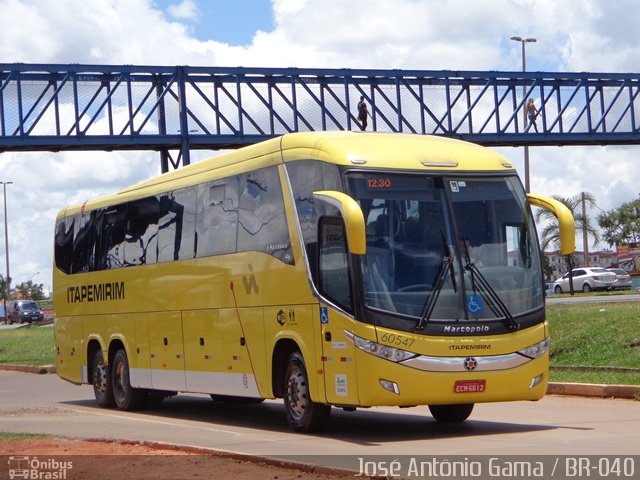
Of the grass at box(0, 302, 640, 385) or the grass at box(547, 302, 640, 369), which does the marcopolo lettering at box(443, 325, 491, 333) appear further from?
the grass at box(547, 302, 640, 369)

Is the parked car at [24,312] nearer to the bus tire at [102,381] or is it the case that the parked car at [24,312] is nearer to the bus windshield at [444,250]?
the bus tire at [102,381]

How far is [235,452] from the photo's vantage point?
11.9m

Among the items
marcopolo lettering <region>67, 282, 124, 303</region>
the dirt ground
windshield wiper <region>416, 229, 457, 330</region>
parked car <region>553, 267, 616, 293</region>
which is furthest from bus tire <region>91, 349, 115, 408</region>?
parked car <region>553, 267, 616, 293</region>

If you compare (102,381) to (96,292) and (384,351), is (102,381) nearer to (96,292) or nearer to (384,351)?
(96,292)

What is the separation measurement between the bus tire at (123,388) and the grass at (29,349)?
49.2 ft

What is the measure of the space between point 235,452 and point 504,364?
3498 millimetres

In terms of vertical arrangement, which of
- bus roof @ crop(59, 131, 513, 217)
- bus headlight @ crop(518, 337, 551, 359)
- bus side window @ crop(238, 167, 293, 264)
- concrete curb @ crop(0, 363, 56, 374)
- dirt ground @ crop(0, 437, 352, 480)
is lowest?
dirt ground @ crop(0, 437, 352, 480)

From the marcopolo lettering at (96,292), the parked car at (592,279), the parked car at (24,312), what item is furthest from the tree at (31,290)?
the marcopolo lettering at (96,292)

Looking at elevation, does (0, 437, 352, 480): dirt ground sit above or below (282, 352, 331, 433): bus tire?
below

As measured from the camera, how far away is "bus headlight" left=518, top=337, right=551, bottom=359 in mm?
13898

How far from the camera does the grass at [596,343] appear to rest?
65.2ft

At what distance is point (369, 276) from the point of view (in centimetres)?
1338

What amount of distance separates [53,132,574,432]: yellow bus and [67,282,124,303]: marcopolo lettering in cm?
349

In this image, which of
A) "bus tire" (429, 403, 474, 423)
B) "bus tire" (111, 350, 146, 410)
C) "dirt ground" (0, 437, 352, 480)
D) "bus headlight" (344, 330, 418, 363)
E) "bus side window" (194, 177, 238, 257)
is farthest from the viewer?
"bus tire" (111, 350, 146, 410)
